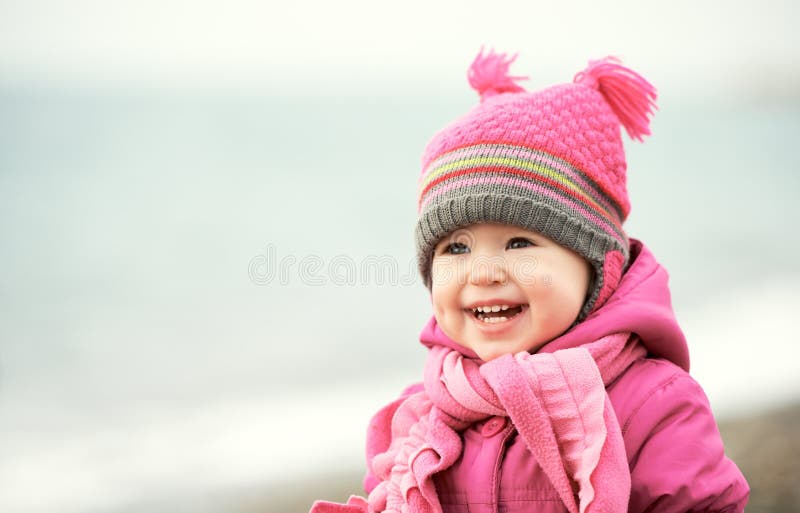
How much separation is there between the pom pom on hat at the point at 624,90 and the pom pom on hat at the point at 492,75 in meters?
0.13

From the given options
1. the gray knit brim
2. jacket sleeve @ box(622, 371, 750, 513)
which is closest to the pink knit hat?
the gray knit brim

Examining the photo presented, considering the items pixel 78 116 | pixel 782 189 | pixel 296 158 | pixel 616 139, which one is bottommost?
pixel 616 139

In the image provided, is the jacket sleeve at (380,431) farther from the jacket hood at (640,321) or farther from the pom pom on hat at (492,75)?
the pom pom on hat at (492,75)

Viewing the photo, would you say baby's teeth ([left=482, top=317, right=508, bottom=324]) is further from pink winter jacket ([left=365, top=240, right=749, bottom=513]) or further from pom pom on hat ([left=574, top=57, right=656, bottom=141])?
pom pom on hat ([left=574, top=57, right=656, bottom=141])

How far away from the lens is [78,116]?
4426mm

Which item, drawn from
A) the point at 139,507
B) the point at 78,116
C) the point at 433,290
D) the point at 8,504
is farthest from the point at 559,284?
the point at 78,116

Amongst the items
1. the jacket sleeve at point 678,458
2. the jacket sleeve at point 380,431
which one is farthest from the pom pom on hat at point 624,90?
the jacket sleeve at point 380,431

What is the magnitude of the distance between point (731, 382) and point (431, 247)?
1.95 metres

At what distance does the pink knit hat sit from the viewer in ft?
4.39

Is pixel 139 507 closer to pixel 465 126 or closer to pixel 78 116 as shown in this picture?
pixel 465 126

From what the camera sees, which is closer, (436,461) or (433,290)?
(436,461)

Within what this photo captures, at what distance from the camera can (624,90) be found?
1522 millimetres

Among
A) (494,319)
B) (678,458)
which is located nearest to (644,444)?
(678,458)

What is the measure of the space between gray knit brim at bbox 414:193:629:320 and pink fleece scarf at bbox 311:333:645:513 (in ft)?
0.47
